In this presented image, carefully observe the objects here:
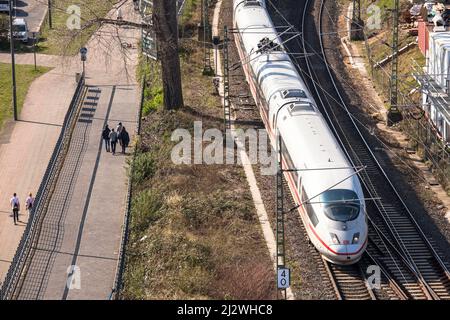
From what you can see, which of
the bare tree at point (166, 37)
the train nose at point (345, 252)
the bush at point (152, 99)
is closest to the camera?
the train nose at point (345, 252)

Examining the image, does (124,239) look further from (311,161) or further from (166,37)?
(166,37)

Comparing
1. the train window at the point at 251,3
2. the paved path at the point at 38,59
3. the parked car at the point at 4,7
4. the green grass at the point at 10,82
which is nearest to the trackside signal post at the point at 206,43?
the train window at the point at 251,3

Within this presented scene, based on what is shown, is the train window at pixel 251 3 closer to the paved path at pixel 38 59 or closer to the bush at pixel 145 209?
the paved path at pixel 38 59

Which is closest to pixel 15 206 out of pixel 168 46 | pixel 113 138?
pixel 113 138

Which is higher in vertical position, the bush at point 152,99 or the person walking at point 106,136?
the bush at point 152,99

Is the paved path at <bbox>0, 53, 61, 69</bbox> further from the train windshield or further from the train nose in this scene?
the train nose

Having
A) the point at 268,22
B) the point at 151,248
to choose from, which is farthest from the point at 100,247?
the point at 268,22

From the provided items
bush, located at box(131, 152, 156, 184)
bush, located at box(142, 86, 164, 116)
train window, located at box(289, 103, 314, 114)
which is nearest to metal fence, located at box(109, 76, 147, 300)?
bush, located at box(131, 152, 156, 184)
